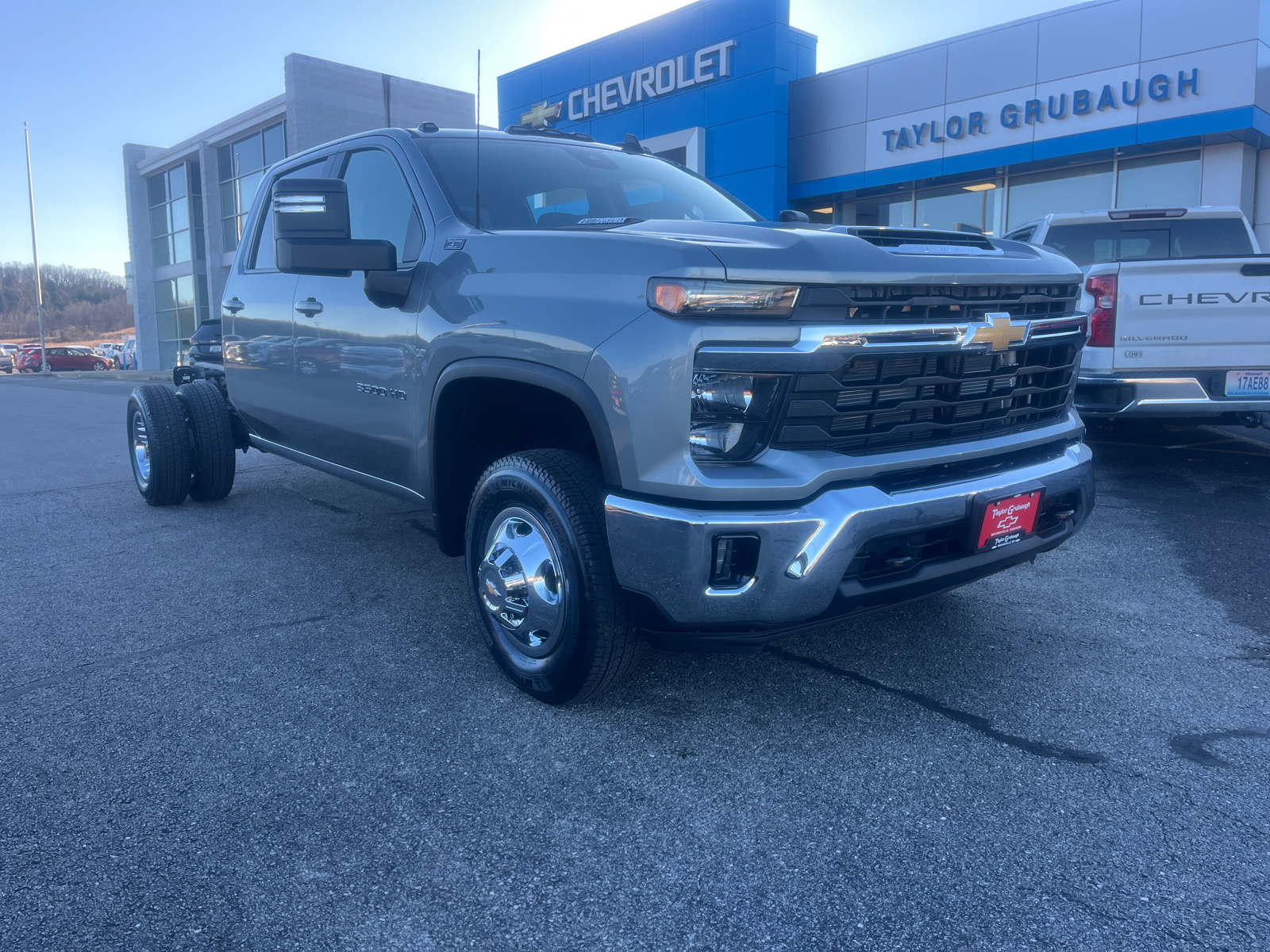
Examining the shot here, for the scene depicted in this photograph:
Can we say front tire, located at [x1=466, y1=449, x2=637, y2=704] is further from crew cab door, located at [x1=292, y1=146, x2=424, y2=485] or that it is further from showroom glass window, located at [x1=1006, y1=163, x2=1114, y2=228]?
showroom glass window, located at [x1=1006, y1=163, x2=1114, y2=228]

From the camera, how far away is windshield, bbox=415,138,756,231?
3.51m

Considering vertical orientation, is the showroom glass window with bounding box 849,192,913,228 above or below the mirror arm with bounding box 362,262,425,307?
above

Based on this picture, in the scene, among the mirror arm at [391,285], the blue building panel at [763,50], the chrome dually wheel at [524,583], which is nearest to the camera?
the chrome dually wheel at [524,583]

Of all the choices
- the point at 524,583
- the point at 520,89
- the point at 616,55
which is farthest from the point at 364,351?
the point at 520,89

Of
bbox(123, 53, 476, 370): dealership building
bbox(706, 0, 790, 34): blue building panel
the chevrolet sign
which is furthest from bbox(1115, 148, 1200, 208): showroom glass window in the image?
bbox(123, 53, 476, 370): dealership building

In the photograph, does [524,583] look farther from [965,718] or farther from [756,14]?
[756,14]

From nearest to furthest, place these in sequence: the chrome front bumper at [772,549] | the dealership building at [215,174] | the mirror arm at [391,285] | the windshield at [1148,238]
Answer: the chrome front bumper at [772,549]
the mirror arm at [391,285]
the windshield at [1148,238]
the dealership building at [215,174]

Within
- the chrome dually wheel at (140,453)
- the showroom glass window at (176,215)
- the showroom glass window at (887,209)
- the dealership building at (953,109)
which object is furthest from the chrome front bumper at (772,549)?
the showroom glass window at (176,215)

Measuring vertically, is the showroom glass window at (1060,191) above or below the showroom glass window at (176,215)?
below

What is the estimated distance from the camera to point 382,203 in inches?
155

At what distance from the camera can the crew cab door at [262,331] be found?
4477mm

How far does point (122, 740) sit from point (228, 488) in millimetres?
3556

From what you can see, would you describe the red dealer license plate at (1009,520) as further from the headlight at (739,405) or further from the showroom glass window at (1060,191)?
the showroom glass window at (1060,191)

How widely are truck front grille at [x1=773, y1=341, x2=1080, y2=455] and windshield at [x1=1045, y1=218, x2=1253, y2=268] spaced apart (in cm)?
543
